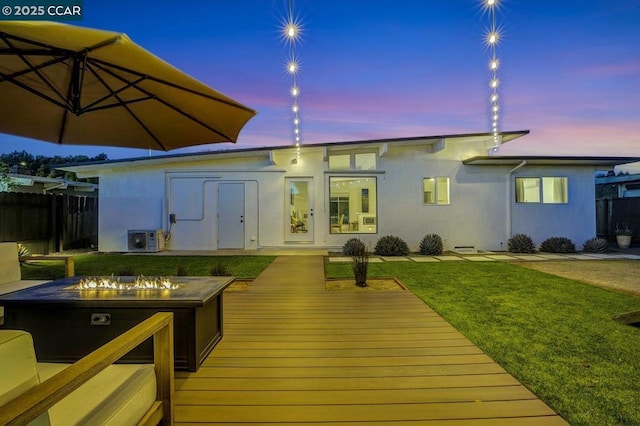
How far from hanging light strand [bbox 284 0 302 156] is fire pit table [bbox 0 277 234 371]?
3.63m

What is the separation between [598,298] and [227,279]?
488 centimetres

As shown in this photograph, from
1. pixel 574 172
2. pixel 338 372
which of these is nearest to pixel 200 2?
→ pixel 338 372

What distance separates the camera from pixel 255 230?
32.1ft

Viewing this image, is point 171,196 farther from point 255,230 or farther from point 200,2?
point 200,2

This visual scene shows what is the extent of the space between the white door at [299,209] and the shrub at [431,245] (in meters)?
3.24

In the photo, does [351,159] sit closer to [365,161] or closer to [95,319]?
[365,161]

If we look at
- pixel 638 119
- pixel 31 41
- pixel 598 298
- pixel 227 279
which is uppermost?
pixel 638 119

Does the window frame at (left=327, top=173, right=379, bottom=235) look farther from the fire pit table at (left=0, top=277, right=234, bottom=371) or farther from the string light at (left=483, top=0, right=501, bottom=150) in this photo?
the fire pit table at (left=0, top=277, right=234, bottom=371)

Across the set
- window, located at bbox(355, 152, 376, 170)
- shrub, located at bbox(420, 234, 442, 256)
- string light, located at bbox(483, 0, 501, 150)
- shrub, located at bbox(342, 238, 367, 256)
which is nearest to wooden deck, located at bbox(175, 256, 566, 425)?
string light, located at bbox(483, 0, 501, 150)

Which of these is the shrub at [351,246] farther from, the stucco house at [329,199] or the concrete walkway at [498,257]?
the stucco house at [329,199]

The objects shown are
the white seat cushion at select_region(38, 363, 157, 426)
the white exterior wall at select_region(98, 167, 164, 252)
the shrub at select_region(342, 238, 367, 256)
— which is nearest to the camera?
the white seat cushion at select_region(38, 363, 157, 426)

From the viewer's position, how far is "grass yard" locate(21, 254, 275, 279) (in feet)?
20.6

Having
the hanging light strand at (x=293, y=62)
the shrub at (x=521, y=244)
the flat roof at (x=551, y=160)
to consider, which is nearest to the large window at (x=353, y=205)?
the hanging light strand at (x=293, y=62)

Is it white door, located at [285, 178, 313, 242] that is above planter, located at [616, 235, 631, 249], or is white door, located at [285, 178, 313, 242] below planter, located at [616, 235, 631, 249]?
above
